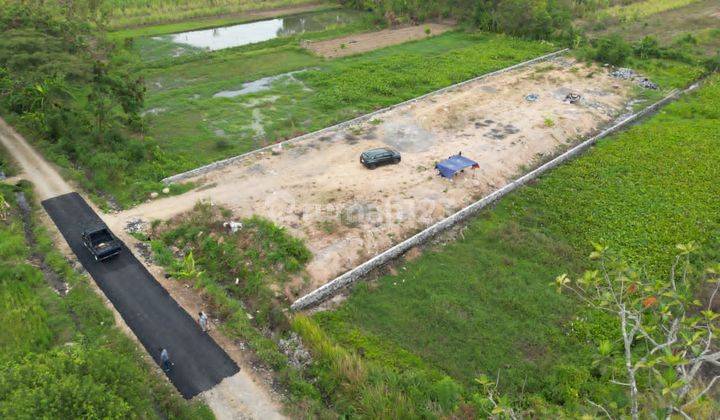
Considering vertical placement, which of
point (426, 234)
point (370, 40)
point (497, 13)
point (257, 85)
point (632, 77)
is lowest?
point (426, 234)

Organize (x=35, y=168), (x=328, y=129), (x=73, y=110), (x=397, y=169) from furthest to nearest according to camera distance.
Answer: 1. (x=328, y=129)
2. (x=73, y=110)
3. (x=397, y=169)
4. (x=35, y=168)

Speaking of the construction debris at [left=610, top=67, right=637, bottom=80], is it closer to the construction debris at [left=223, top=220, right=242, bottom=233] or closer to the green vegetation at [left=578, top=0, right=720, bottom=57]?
the green vegetation at [left=578, top=0, right=720, bottom=57]

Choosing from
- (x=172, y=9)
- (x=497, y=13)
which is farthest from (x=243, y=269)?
(x=172, y=9)

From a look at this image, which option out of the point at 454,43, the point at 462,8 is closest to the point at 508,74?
the point at 454,43

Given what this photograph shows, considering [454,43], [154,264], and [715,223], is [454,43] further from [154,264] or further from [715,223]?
[154,264]

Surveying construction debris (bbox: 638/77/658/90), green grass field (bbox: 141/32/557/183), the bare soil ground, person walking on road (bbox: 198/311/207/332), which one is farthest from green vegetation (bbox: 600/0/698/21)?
person walking on road (bbox: 198/311/207/332)

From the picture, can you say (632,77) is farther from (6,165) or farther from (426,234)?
(6,165)

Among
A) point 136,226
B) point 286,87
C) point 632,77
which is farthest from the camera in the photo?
point 632,77
